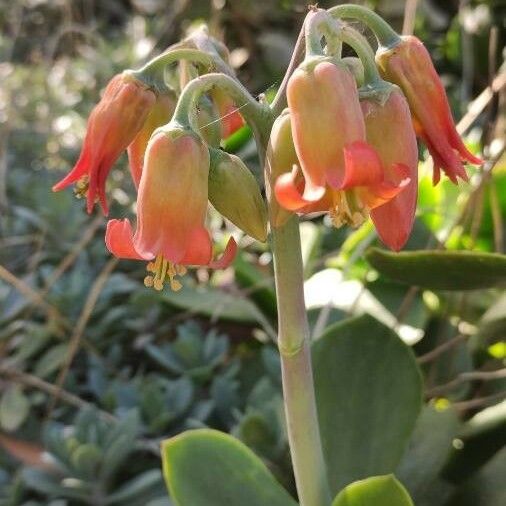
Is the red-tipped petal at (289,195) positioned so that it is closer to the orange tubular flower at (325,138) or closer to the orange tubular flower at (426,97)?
the orange tubular flower at (325,138)

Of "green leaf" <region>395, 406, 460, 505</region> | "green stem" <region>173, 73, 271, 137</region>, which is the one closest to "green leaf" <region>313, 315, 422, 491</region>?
"green leaf" <region>395, 406, 460, 505</region>

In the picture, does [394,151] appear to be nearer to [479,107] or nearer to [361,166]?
[361,166]

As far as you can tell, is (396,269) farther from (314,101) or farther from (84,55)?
(84,55)

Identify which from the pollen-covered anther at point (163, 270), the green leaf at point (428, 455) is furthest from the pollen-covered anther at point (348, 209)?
the green leaf at point (428, 455)

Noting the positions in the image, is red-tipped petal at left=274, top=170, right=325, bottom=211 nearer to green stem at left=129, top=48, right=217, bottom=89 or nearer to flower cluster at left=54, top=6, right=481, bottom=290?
flower cluster at left=54, top=6, right=481, bottom=290

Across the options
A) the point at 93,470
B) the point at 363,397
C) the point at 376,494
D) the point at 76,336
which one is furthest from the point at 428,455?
the point at 76,336

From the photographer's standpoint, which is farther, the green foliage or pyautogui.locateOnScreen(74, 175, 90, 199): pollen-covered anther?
the green foliage
